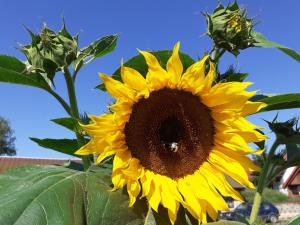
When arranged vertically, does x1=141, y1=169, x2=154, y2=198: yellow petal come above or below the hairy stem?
below

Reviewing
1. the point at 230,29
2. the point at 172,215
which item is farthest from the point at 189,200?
the point at 230,29

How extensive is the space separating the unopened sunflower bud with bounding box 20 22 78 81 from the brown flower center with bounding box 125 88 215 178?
226mm

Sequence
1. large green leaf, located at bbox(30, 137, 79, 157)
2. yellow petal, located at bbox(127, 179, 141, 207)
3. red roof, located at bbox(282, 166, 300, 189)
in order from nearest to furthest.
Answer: yellow petal, located at bbox(127, 179, 141, 207) < large green leaf, located at bbox(30, 137, 79, 157) < red roof, located at bbox(282, 166, 300, 189)

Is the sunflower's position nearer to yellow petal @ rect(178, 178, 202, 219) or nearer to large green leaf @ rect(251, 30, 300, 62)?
yellow petal @ rect(178, 178, 202, 219)

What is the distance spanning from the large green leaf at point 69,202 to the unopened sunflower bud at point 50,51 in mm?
279

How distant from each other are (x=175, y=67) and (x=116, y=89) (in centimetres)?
15

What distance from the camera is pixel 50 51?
1389 mm

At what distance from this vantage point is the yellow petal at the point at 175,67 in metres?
1.27

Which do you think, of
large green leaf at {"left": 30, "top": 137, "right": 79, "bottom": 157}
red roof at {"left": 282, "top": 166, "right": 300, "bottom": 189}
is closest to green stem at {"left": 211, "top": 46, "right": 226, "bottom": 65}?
large green leaf at {"left": 30, "top": 137, "right": 79, "bottom": 157}

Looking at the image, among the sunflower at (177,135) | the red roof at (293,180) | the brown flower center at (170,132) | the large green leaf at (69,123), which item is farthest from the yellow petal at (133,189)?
the red roof at (293,180)

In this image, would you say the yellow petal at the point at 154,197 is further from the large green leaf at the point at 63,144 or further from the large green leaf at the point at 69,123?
the large green leaf at the point at 63,144

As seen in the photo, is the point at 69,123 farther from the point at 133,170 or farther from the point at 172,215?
the point at 172,215

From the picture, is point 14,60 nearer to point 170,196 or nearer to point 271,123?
point 170,196

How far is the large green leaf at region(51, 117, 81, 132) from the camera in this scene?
1362mm
